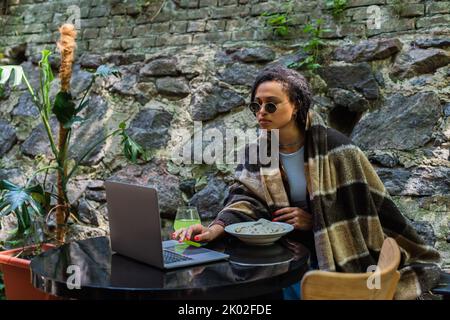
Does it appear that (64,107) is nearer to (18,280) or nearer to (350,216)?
(18,280)

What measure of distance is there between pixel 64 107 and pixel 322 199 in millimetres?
1414

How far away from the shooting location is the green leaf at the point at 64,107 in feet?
8.18

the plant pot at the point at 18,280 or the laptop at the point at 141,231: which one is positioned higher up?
the laptop at the point at 141,231

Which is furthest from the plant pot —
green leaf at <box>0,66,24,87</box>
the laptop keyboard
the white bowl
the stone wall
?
the white bowl

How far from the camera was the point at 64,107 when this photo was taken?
8.21ft

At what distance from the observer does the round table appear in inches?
48.1

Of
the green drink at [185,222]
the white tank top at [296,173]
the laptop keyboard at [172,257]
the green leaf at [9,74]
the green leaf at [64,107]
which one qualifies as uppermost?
the green leaf at [9,74]

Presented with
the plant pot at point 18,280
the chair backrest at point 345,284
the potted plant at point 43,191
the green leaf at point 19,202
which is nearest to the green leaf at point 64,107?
the potted plant at point 43,191

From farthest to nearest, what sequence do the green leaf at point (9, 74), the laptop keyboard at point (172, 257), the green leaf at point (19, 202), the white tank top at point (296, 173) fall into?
the green leaf at point (9, 74) < the green leaf at point (19, 202) < the white tank top at point (296, 173) < the laptop keyboard at point (172, 257)

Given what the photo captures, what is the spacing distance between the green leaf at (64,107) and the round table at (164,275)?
1051mm

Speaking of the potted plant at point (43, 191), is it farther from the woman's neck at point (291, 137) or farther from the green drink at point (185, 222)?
the woman's neck at point (291, 137)

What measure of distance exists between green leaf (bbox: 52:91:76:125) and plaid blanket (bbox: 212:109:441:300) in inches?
43.0
